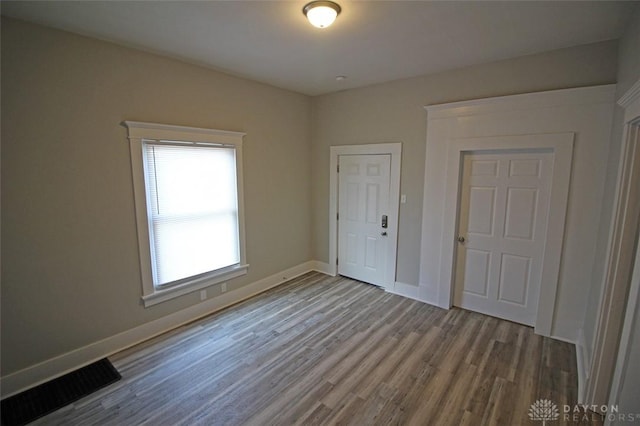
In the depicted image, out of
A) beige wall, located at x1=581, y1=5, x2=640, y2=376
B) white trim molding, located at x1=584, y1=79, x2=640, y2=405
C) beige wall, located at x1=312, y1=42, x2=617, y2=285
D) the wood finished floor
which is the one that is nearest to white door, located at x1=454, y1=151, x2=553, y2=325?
the wood finished floor

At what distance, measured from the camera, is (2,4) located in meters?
1.93

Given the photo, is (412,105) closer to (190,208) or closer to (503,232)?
(503,232)

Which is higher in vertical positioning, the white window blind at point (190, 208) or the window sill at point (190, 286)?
the white window blind at point (190, 208)

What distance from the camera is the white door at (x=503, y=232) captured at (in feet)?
10.0

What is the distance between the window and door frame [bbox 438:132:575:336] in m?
2.60

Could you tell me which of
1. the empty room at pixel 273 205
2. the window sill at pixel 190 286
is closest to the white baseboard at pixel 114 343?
the empty room at pixel 273 205

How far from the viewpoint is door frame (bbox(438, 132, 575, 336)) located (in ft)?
9.18

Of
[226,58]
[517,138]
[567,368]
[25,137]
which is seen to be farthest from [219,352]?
[517,138]

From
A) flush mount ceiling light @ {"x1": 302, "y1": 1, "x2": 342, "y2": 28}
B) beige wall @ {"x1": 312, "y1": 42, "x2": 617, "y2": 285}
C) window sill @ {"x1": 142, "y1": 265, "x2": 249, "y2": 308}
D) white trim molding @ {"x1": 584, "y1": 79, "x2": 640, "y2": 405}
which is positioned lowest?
window sill @ {"x1": 142, "y1": 265, "x2": 249, "y2": 308}

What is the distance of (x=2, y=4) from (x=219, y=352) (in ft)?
10.1

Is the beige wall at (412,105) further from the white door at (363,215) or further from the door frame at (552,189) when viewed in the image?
the door frame at (552,189)

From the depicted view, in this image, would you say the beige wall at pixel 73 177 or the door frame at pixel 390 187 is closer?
the beige wall at pixel 73 177

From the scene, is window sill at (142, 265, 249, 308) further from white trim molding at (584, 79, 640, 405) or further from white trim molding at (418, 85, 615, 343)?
white trim molding at (584, 79, 640, 405)

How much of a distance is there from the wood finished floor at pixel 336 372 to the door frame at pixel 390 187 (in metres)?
0.74
